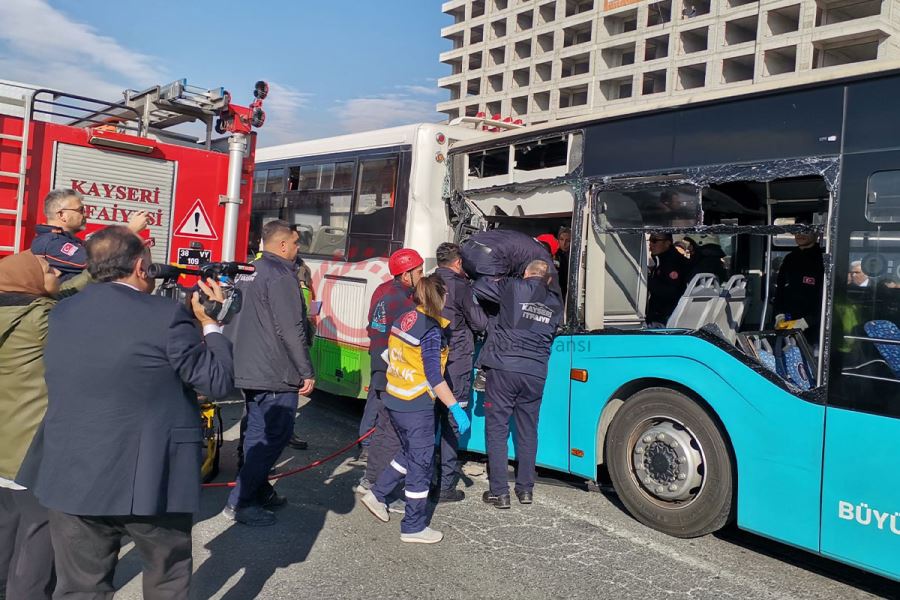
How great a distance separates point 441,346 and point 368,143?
142 inches

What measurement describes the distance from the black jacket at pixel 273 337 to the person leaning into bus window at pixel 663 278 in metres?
3.29

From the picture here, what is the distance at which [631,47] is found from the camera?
211ft

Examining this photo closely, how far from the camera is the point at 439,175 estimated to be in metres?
7.00

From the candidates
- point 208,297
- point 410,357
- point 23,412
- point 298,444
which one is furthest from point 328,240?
point 208,297

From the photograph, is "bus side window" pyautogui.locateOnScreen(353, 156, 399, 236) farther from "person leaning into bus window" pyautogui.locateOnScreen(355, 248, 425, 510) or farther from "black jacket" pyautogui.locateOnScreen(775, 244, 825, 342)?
"black jacket" pyautogui.locateOnScreen(775, 244, 825, 342)

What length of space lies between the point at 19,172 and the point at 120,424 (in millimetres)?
5162

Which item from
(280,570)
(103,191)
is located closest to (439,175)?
(103,191)

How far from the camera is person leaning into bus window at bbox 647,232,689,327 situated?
6.53 m

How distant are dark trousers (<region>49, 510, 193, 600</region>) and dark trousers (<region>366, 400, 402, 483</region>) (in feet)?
8.38

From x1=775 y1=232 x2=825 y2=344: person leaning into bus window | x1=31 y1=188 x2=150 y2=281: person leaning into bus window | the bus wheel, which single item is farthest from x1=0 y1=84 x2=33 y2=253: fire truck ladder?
x1=775 y1=232 x2=825 y2=344: person leaning into bus window

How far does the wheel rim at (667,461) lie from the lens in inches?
185

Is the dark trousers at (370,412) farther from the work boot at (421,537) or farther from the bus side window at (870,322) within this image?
the bus side window at (870,322)

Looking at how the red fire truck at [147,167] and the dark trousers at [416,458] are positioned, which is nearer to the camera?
the dark trousers at [416,458]

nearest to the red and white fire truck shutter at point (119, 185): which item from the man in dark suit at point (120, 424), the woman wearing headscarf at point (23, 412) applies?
the woman wearing headscarf at point (23, 412)
